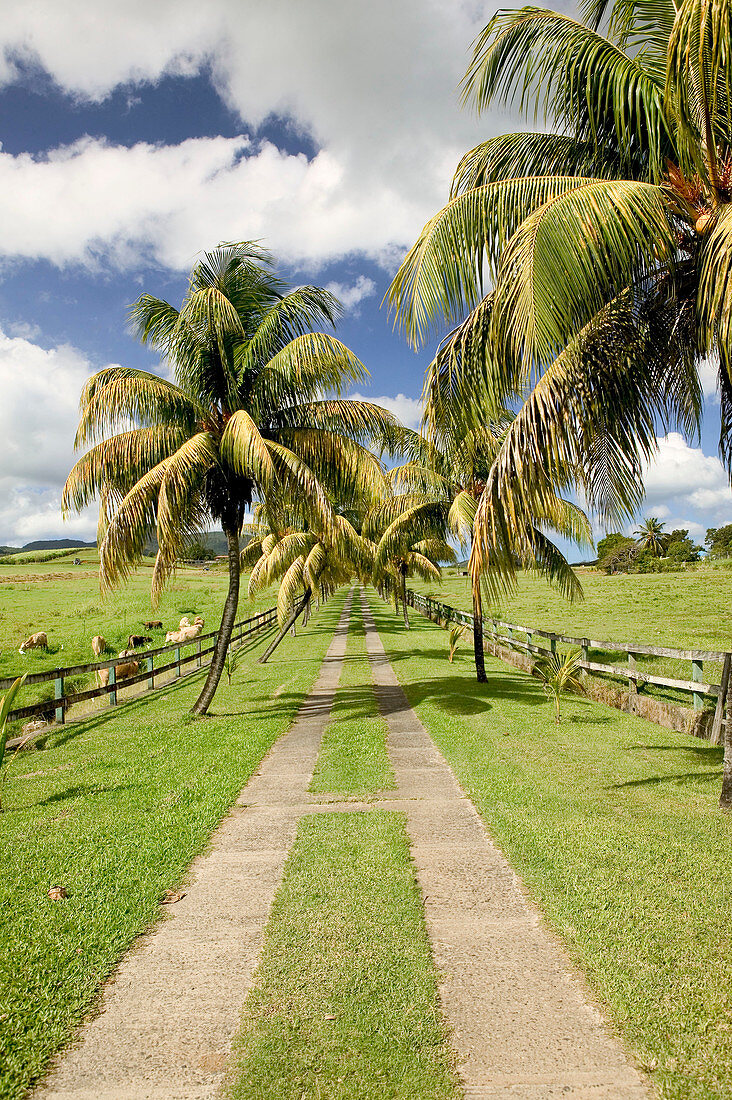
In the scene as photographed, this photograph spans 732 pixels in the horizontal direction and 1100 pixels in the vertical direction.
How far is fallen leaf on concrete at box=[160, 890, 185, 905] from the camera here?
4.25 metres

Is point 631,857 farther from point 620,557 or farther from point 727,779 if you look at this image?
point 620,557

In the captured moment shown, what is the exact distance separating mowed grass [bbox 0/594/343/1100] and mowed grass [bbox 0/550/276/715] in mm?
2405

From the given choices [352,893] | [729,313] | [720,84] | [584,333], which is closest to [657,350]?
[584,333]

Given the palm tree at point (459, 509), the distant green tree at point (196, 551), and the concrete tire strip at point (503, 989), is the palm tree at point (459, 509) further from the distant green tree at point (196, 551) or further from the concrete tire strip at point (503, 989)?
the concrete tire strip at point (503, 989)

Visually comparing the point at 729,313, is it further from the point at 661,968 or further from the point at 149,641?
the point at 149,641

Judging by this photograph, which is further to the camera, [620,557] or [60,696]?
[620,557]

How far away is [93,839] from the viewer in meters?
5.32

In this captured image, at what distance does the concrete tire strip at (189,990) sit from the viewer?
8.63ft

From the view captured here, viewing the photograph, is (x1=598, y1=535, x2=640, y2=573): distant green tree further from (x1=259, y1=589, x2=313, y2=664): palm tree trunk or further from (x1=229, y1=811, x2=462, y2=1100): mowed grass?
(x1=229, y1=811, x2=462, y2=1100): mowed grass

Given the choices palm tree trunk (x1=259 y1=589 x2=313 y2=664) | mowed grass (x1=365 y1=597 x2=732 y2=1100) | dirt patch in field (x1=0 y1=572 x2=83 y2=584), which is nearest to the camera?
mowed grass (x1=365 y1=597 x2=732 y2=1100)

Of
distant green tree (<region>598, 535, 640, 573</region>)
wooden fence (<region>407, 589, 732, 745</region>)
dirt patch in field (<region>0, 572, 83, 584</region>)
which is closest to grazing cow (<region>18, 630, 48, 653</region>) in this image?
wooden fence (<region>407, 589, 732, 745</region>)

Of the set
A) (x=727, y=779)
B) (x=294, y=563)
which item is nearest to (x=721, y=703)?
(x=727, y=779)

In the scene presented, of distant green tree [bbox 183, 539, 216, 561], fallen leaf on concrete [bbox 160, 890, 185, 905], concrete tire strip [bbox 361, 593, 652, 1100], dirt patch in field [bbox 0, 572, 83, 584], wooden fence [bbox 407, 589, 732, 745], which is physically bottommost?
fallen leaf on concrete [bbox 160, 890, 185, 905]

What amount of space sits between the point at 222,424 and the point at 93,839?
23.5 ft
